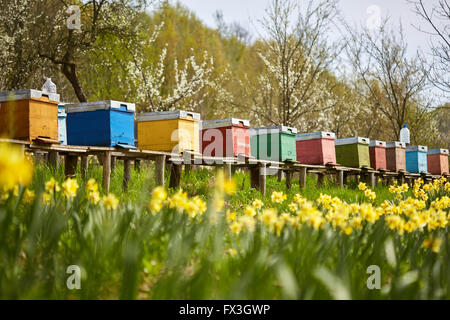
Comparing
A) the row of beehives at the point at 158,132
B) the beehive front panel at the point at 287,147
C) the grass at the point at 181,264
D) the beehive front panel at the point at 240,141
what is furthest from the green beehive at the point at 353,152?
the grass at the point at 181,264

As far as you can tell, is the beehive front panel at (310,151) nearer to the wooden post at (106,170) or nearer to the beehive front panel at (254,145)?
the beehive front panel at (254,145)

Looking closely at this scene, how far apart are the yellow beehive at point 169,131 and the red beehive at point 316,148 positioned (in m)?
4.39

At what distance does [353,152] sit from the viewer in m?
13.3

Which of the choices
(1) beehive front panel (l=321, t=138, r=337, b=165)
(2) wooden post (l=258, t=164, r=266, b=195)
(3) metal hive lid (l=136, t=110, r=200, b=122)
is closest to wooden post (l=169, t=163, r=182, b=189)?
(3) metal hive lid (l=136, t=110, r=200, b=122)

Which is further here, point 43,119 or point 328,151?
point 328,151

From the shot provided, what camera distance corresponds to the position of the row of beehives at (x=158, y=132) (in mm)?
6820

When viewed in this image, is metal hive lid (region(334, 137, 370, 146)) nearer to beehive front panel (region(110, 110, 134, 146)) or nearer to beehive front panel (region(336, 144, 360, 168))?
beehive front panel (region(336, 144, 360, 168))

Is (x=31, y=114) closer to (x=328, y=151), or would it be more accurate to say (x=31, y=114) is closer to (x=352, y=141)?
(x=328, y=151)

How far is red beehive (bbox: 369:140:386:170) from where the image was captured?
14.3 metres

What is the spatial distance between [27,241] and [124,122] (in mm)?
5603

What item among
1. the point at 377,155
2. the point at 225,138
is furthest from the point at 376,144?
the point at 225,138

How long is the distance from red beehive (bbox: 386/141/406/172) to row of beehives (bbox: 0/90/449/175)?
1792 millimetres

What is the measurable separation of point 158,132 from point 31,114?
238 cm

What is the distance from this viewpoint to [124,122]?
7.82 m
